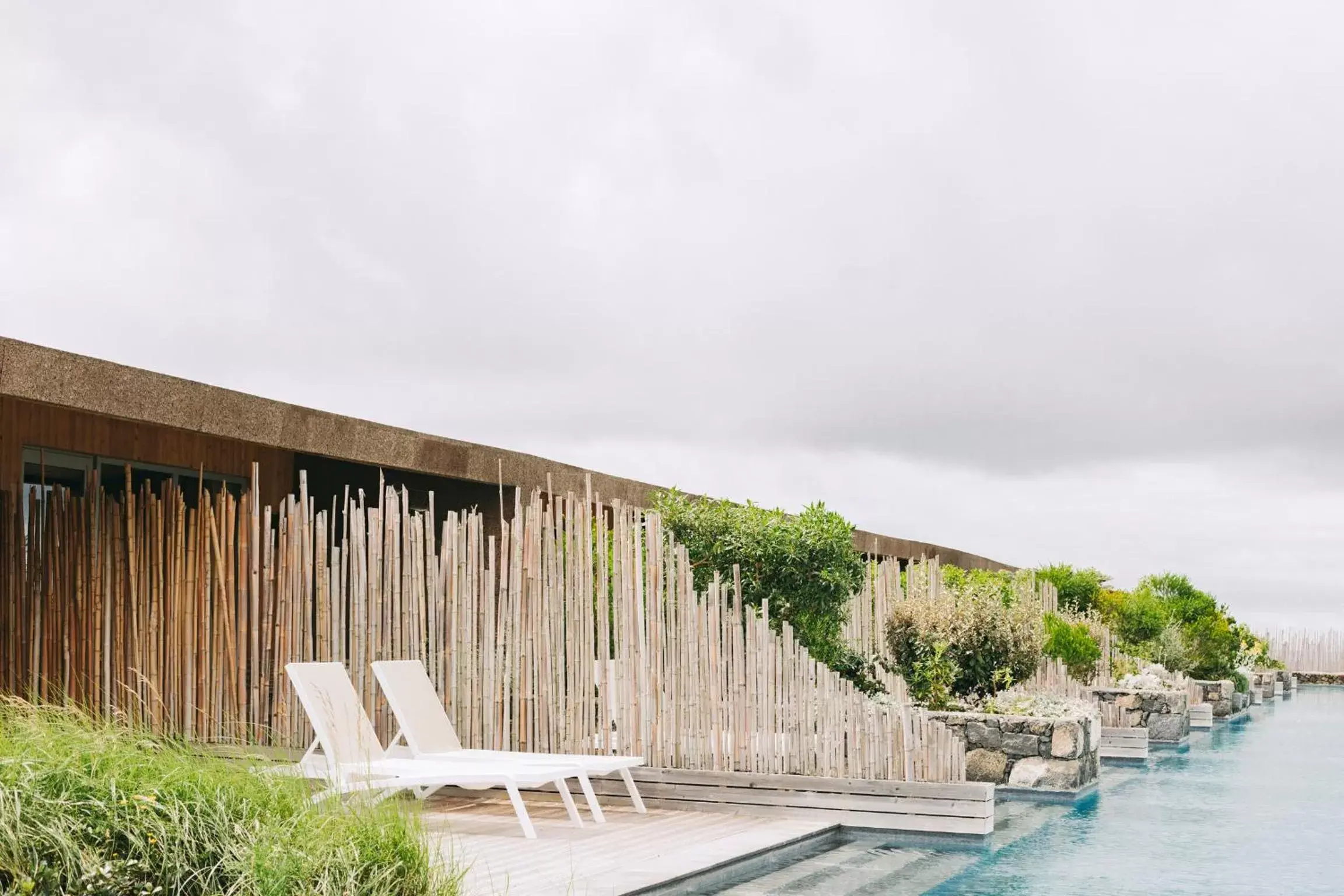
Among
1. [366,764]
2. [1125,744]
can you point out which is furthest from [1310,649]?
[366,764]

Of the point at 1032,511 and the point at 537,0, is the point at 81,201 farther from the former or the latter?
the point at 1032,511

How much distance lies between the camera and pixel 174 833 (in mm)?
3977

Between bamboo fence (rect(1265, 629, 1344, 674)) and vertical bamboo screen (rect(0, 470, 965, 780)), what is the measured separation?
27328mm

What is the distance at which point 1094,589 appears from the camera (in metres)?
18.4

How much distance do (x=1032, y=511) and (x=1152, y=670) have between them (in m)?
4.81

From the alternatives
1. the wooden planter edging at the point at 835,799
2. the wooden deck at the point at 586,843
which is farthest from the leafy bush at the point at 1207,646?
the wooden deck at the point at 586,843

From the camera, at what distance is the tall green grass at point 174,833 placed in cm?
380

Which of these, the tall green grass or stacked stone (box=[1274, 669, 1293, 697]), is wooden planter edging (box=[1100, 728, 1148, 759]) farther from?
stacked stone (box=[1274, 669, 1293, 697])

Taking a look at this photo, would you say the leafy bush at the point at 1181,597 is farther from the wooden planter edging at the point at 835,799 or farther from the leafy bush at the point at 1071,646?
the wooden planter edging at the point at 835,799

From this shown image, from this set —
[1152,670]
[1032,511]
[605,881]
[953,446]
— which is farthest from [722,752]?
[1032,511]

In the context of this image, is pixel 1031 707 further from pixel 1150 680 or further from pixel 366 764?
pixel 1150 680

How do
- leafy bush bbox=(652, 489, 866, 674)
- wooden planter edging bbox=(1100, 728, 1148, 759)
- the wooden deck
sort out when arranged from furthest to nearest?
wooden planter edging bbox=(1100, 728, 1148, 759) < leafy bush bbox=(652, 489, 866, 674) < the wooden deck

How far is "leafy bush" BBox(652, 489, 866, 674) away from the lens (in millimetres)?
9367

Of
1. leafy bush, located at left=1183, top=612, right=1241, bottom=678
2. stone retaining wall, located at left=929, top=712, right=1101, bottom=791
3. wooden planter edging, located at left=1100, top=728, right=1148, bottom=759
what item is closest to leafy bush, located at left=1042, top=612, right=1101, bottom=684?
wooden planter edging, located at left=1100, top=728, right=1148, bottom=759
